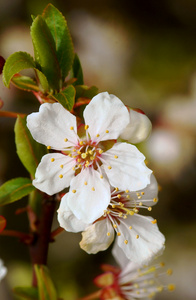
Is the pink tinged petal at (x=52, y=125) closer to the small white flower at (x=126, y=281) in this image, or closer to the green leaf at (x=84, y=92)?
the green leaf at (x=84, y=92)

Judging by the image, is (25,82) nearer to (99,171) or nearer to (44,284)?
(99,171)

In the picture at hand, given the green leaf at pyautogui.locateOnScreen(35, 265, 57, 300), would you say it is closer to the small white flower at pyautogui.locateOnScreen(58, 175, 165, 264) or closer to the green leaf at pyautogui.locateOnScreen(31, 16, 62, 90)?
the small white flower at pyautogui.locateOnScreen(58, 175, 165, 264)

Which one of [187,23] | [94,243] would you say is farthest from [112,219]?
[187,23]

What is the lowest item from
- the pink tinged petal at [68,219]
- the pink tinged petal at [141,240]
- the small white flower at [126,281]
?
the small white flower at [126,281]

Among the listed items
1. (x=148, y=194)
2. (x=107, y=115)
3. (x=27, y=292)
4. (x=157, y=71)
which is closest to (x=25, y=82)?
(x=107, y=115)

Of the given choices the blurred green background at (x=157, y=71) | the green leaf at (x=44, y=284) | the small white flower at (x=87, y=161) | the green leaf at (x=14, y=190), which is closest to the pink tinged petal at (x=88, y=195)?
the small white flower at (x=87, y=161)

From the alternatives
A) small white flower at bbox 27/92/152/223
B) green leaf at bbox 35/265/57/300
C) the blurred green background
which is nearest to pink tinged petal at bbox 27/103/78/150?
small white flower at bbox 27/92/152/223
